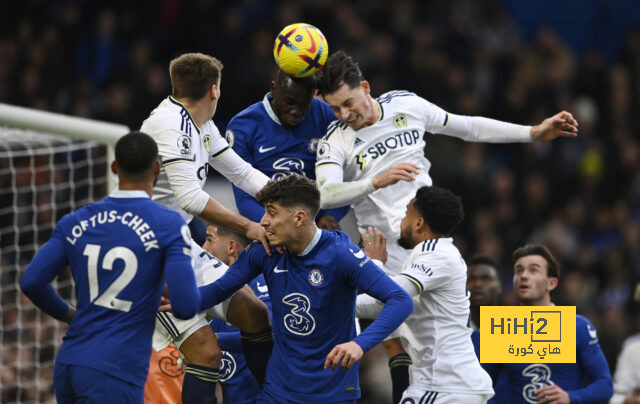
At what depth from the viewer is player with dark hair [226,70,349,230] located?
6.75m

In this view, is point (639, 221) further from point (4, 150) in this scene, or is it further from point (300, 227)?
point (300, 227)

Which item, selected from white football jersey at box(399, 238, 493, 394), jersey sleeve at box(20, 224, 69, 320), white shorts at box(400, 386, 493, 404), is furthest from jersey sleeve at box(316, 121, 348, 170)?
jersey sleeve at box(20, 224, 69, 320)

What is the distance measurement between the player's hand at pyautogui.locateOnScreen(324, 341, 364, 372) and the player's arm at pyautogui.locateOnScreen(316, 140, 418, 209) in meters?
1.42

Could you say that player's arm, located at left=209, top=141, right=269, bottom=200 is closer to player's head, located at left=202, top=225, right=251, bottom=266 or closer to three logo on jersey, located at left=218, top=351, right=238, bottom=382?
player's head, located at left=202, top=225, right=251, bottom=266

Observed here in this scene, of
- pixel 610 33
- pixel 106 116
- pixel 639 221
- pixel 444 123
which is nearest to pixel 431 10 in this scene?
pixel 610 33

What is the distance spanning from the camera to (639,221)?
42.4 feet

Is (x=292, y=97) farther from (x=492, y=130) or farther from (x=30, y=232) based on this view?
(x=30, y=232)

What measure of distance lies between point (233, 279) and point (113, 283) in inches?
33.8

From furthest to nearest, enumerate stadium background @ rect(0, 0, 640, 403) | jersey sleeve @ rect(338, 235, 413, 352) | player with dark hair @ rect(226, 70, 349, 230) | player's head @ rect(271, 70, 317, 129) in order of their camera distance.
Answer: stadium background @ rect(0, 0, 640, 403) < player with dark hair @ rect(226, 70, 349, 230) < player's head @ rect(271, 70, 317, 129) < jersey sleeve @ rect(338, 235, 413, 352)

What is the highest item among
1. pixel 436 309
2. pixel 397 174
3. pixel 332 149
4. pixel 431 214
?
pixel 332 149

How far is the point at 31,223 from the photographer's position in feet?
35.0

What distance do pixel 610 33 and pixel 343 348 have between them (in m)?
11.7

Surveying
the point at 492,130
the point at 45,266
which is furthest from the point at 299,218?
the point at 492,130

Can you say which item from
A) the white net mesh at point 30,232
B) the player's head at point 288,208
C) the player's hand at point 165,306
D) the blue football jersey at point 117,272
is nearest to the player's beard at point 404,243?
the player's head at point 288,208
